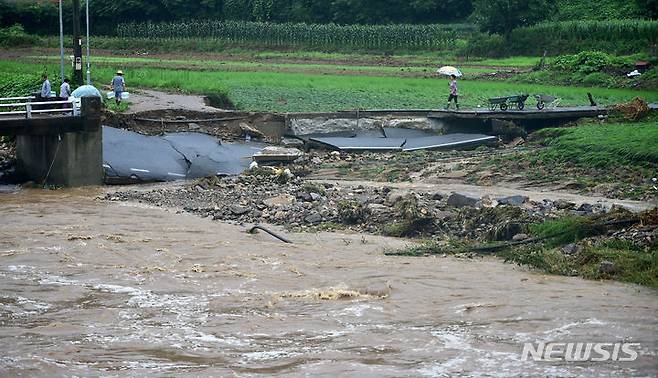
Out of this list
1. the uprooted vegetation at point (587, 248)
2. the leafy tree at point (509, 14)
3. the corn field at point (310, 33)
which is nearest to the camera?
the uprooted vegetation at point (587, 248)

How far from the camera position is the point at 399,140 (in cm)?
3831

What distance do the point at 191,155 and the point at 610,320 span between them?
19.6 metres

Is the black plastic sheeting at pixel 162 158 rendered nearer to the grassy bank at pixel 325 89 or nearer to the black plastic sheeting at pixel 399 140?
Answer: the black plastic sheeting at pixel 399 140

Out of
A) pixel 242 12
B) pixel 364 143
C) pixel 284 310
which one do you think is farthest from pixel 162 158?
pixel 242 12

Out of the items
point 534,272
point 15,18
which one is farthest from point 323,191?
point 15,18

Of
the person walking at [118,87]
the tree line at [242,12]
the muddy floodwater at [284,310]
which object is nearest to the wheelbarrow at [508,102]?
the person walking at [118,87]

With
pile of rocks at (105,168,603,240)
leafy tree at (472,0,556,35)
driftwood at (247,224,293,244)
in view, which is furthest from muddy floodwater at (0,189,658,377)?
leafy tree at (472,0,556,35)

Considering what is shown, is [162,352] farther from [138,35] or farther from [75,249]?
[138,35]

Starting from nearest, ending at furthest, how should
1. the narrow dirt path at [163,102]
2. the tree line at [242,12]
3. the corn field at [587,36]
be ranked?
the narrow dirt path at [163,102], the corn field at [587,36], the tree line at [242,12]

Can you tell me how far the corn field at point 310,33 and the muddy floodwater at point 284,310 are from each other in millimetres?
42686

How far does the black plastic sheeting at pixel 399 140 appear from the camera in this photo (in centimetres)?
3712

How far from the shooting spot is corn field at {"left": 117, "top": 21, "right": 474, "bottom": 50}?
219 ft

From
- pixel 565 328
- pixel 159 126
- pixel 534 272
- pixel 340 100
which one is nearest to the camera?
pixel 565 328

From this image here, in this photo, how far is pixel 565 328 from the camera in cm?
1717
